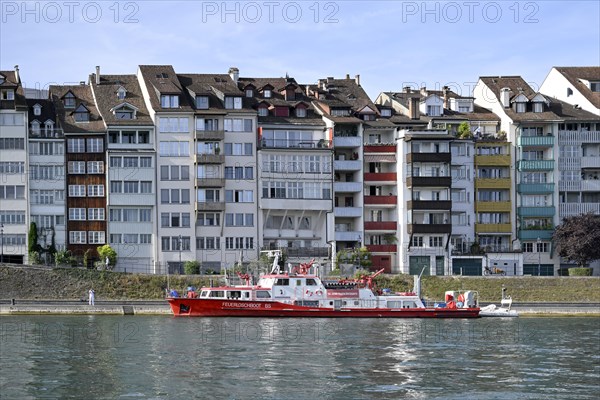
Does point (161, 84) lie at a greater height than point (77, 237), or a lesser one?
greater

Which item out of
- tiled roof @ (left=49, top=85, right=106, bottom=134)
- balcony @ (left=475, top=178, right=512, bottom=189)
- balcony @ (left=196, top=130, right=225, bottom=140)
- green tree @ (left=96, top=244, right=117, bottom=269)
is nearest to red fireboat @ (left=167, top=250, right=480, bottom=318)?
green tree @ (left=96, top=244, right=117, bottom=269)

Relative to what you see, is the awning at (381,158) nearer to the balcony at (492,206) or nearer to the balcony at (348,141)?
the balcony at (348,141)

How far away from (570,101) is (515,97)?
725 cm

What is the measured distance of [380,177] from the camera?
124 m

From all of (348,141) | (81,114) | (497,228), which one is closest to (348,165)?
(348,141)

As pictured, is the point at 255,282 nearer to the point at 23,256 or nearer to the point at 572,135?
the point at 23,256

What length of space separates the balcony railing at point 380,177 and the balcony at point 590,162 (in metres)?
19.8

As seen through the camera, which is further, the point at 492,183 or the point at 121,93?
the point at 492,183

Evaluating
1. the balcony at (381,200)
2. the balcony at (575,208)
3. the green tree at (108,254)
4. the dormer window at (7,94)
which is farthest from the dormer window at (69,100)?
the balcony at (575,208)

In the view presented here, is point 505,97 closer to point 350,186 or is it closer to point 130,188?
point 350,186

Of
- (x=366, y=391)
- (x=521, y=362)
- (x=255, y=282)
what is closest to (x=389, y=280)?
(x=255, y=282)

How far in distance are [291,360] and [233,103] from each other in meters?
60.6

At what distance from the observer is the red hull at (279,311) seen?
312 feet

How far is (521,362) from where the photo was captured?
63.5 m
